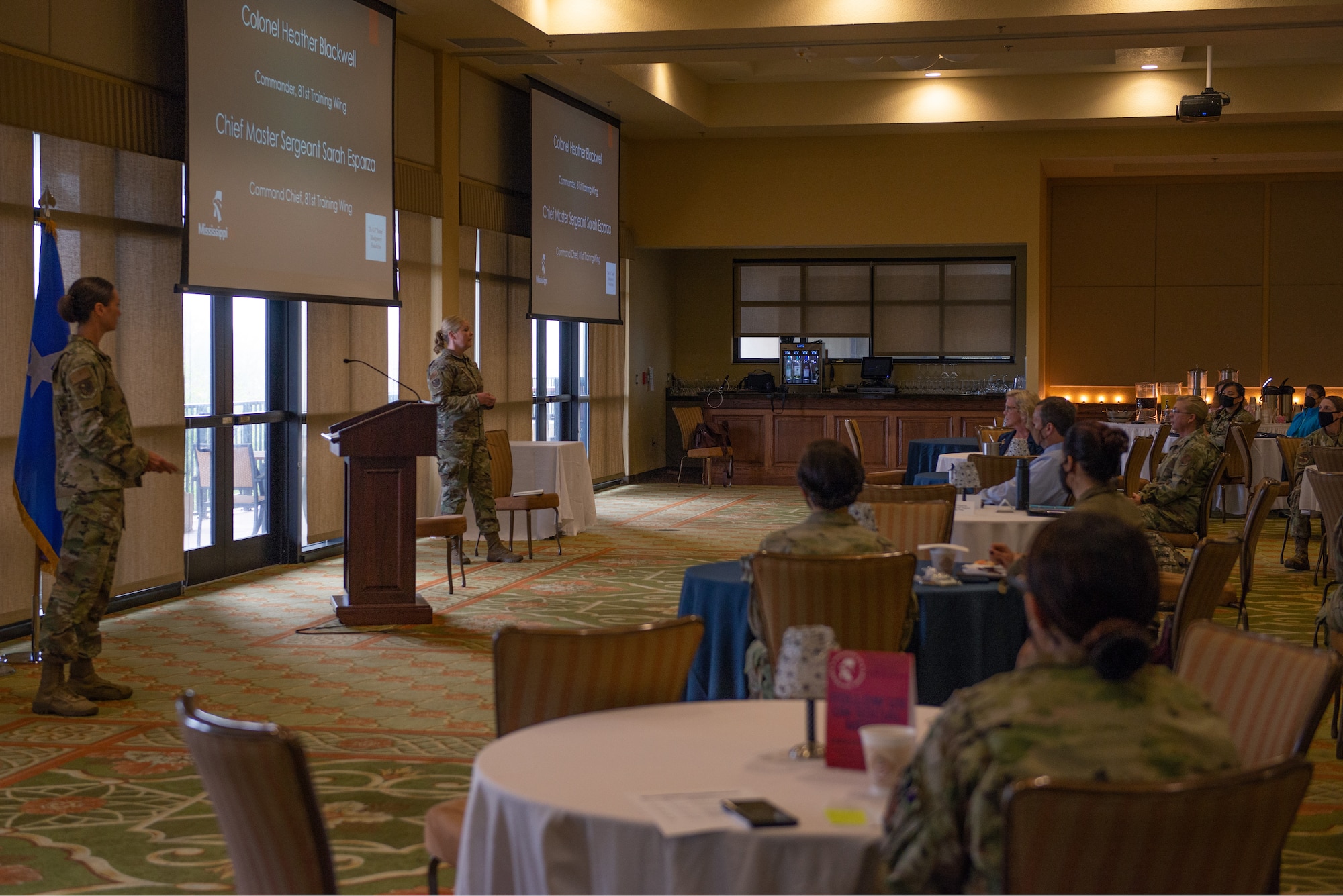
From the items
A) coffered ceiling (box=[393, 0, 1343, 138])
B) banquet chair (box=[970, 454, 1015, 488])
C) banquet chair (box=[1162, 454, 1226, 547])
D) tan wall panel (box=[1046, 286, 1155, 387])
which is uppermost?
coffered ceiling (box=[393, 0, 1343, 138])

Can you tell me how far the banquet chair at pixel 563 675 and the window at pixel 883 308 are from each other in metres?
15.4

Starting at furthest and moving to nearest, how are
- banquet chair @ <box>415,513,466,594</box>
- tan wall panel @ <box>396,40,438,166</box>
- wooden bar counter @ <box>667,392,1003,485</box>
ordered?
wooden bar counter @ <box>667,392,1003,485</box> < tan wall panel @ <box>396,40,438,166</box> < banquet chair @ <box>415,513,466,594</box>

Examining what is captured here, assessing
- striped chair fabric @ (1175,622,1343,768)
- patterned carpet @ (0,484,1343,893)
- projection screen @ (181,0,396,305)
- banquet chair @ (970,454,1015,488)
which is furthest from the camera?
banquet chair @ (970,454,1015,488)

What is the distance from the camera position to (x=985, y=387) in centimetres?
1762

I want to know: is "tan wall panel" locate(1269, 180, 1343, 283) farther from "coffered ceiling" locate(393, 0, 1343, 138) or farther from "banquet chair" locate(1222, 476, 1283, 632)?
"banquet chair" locate(1222, 476, 1283, 632)

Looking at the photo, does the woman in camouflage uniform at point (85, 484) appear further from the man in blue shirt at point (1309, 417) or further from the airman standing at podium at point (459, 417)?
the man in blue shirt at point (1309, 417)

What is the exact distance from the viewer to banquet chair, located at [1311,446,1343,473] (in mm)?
9336

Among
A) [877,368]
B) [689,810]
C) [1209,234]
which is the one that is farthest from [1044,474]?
[1209,234]

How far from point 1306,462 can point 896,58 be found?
5708mm

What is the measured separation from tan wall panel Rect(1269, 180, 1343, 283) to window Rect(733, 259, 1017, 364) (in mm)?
3472

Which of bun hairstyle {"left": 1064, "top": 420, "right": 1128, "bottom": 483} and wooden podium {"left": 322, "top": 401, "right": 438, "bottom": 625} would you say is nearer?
bun hairstyle {"left": 1064, "top": 420, "right": 1128, "bottom": 483}

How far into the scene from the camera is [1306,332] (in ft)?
57.1

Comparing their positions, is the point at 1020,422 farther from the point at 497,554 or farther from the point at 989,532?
the point at 497,554

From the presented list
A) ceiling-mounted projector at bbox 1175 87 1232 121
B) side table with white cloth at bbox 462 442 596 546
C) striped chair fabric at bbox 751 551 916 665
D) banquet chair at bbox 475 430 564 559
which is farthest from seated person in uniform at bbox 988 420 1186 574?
ceiling-mounted projector at bbox 1175 87 1232 121
